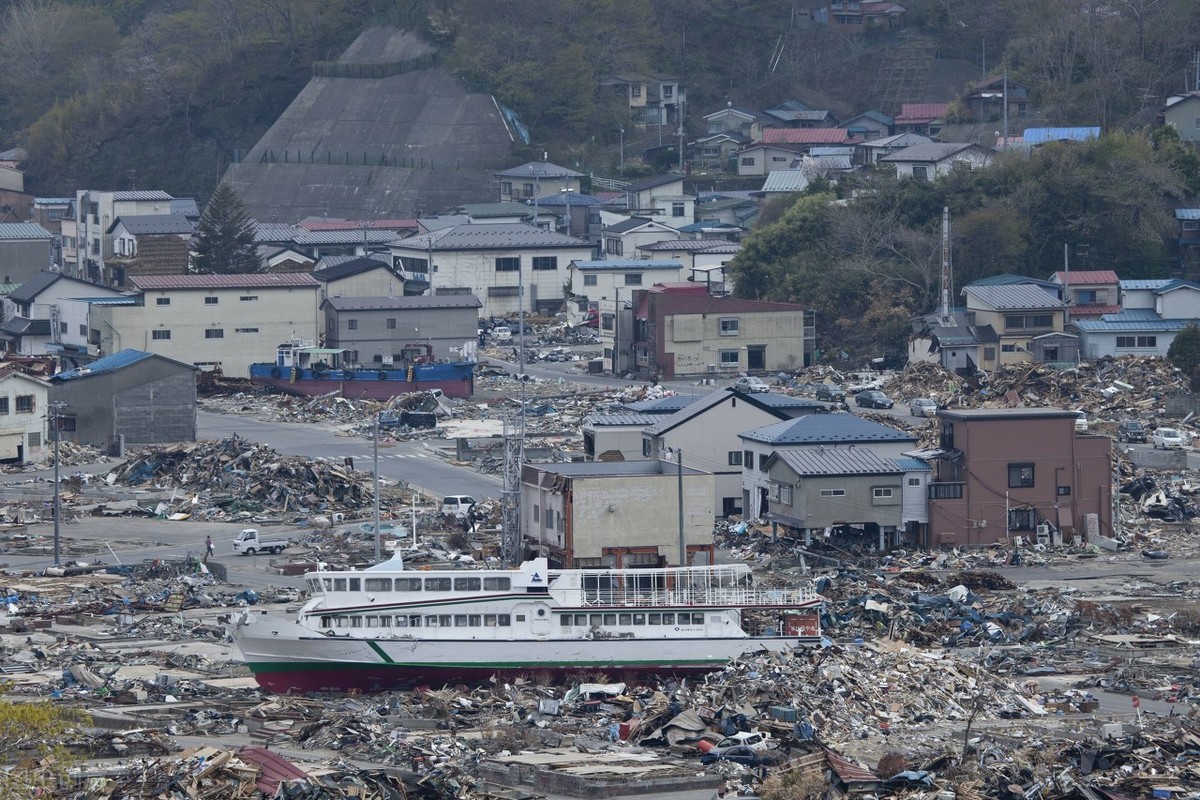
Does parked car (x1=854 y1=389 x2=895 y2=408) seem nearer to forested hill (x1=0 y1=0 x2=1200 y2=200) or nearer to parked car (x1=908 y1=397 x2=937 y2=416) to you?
parked car (x1=908 y1=397 x2=937 y2=416)

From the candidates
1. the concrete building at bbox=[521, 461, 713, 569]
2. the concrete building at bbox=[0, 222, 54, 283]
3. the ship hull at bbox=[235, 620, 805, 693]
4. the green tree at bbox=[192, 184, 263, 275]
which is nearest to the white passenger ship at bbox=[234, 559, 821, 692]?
the ship hull at bbox=[235, 620, 805, 693]

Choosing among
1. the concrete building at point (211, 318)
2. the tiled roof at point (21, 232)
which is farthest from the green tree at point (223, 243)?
the concrete building at point (211, 318)

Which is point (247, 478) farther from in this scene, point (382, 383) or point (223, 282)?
point (223, 282)

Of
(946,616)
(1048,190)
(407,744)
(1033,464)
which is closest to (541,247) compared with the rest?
(1048,190)

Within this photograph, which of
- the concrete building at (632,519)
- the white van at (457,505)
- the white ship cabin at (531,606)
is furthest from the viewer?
the white van at (457,505)

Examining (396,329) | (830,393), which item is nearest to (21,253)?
(396,329)

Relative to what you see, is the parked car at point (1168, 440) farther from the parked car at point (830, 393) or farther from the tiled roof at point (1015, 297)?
the tiled roof at point (1015, 297)

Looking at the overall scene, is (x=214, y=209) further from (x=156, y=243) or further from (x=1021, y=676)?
(x=1021, y=676)
